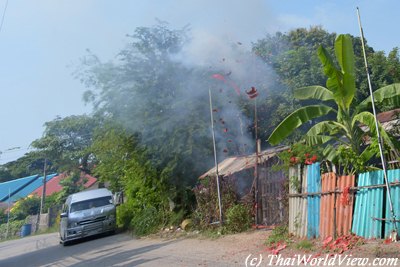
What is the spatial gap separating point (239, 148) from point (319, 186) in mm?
5835

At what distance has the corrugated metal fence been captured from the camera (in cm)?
786

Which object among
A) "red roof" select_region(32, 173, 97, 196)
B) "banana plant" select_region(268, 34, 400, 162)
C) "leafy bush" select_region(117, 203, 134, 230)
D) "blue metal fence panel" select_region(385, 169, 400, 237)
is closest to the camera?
"blue metal fence panel" select_region(385, 169, 400, 237)

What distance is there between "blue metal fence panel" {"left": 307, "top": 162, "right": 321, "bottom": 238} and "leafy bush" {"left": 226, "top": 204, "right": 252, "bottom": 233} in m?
3.10

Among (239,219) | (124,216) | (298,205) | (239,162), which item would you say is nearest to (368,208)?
(298,205)

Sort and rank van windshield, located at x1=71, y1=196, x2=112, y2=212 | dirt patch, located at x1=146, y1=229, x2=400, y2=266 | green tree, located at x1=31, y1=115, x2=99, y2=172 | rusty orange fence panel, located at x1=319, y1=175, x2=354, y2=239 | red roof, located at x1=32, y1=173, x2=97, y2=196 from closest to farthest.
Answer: dirt patch, located at x1=146, y1=229, x2=400, y2=266
rusty orange fence panel, located at x1=319, y1=175, x2=354, y2=239
van windshield, located at x1=71, y1=196, x2=112, y2=212
green tree, located at x1=31, y1=115, x2=99, y2=172
red roof, located at x1=32, y1=173, x2=97, y2=196

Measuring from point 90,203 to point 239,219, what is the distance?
28.6 feet

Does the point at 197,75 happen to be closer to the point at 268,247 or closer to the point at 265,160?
the point at 265,160

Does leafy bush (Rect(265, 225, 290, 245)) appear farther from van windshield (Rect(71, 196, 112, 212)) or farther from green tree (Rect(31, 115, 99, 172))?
green tree (Rect(31, 115, 99, 172))

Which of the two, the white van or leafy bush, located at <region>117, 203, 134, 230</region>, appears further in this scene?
leafy bush, located at <region>117, 203, 134, 230</region>

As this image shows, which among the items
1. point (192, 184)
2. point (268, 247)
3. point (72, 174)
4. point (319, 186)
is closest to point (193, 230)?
point (192, 184)

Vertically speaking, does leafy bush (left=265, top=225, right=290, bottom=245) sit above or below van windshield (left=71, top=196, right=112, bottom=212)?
below

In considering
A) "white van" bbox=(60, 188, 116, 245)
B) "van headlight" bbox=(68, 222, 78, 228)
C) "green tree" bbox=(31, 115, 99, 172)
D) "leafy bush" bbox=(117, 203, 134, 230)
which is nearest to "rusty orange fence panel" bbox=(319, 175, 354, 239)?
"white van" bbox=(60, 188, 116, 245)

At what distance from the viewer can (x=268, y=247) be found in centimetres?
953

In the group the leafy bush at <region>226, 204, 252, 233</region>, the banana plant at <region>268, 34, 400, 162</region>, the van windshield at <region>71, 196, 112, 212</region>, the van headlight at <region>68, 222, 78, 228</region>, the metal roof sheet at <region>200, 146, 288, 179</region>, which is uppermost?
the banana plant at <region>268, 34, 400, 162</region>
